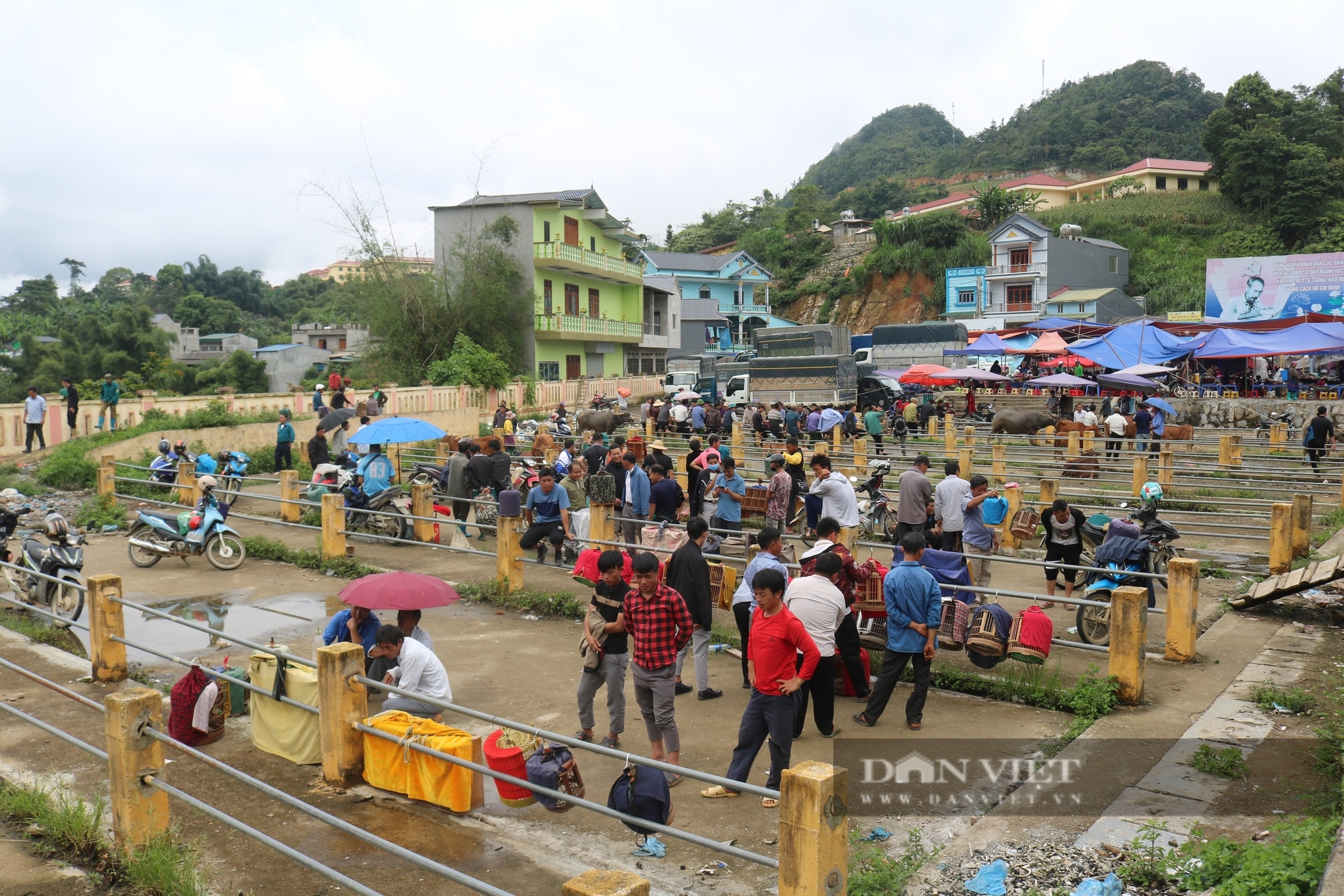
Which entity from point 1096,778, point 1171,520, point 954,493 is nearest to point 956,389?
point 1171,520

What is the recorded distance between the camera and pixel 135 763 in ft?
17.4

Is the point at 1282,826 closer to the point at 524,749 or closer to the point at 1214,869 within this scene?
the point at 1214,869

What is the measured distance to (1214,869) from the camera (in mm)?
4652

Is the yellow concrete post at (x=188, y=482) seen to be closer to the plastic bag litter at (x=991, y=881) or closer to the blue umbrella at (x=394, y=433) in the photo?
the blue umbrella at (x=394, y=433)

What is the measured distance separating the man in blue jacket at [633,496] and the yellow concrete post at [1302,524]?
799cm

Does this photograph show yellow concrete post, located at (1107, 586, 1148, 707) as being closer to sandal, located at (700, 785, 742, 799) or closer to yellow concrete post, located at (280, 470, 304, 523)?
sandal, located at (700, 785, 742, 799)

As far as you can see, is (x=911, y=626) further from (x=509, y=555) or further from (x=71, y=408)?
(x=71, y=408)

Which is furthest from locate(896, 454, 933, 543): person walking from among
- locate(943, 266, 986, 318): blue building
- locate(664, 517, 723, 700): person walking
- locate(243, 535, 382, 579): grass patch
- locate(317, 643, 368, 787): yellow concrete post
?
locate(943, 266, 986, 318): blue building

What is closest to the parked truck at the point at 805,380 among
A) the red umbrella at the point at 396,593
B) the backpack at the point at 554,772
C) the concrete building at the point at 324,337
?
the red umbrella at the point at 396,593

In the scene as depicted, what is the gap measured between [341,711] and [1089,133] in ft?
339

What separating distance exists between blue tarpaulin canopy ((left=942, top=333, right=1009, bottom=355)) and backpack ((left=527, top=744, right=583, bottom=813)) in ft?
104

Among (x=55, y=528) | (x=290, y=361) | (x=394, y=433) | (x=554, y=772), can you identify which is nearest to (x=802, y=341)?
(x=394, y=433)

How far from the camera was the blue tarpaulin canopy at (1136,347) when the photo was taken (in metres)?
28.9

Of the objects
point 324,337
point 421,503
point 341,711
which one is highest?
point 324,337
